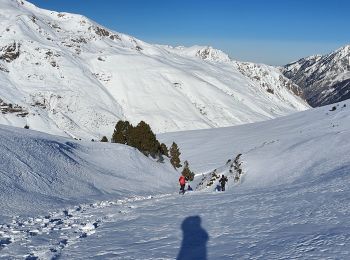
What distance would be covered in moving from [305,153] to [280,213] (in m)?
17.3

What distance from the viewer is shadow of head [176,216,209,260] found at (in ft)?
35.7

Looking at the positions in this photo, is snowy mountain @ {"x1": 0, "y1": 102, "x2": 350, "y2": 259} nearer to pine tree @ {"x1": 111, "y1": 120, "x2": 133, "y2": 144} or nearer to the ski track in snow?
the ski track in snow

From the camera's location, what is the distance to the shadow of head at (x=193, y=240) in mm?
10890

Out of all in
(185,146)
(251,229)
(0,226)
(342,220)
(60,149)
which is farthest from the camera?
(185,146)

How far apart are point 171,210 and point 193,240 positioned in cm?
587

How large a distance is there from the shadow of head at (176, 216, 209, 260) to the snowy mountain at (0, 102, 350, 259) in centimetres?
3

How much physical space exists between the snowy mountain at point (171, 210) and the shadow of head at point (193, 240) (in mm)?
29

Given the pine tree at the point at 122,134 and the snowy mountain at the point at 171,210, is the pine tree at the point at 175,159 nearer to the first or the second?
the pine tree at the point at 122,134

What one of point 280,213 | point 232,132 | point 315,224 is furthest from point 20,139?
point 232,132

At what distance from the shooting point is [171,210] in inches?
720

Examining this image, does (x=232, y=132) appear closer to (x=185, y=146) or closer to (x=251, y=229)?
(x=185, y=146)

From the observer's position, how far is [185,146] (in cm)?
7319

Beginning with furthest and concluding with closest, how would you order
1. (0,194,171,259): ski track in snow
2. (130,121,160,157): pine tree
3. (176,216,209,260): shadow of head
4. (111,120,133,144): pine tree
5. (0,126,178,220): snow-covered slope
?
(111,120,133,144): pine tree → (130,121,160,157): pine tree → (0,126,178,220): snow-covered slope → (0,194,171,259): ski track in snow → (176,216,209,260): shadow of head

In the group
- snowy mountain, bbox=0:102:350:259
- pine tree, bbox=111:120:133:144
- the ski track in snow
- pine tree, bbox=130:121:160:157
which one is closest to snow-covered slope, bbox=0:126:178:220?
snowy mountain, bbox=0:102:350:259
